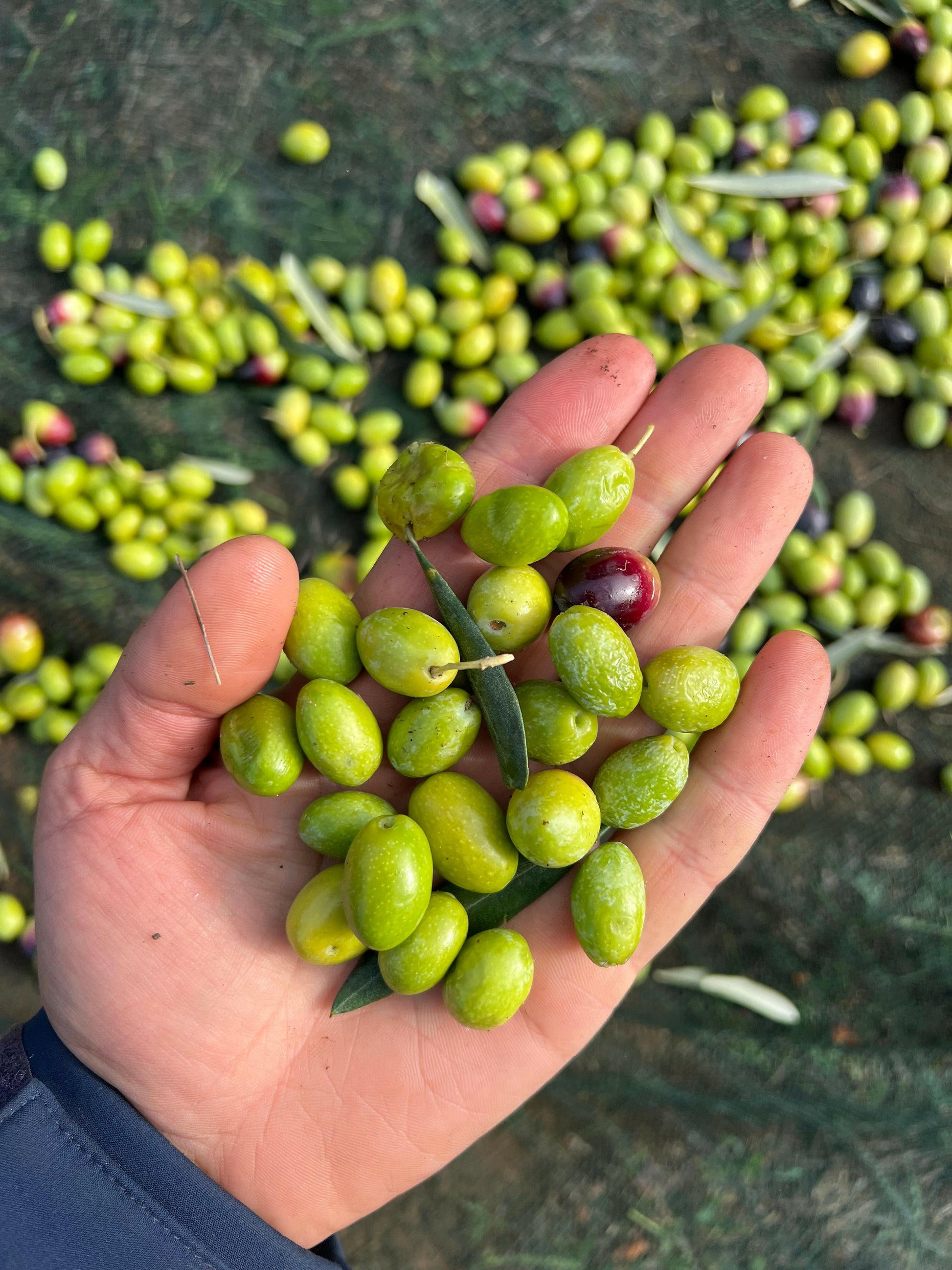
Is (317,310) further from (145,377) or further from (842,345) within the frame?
(842,345)

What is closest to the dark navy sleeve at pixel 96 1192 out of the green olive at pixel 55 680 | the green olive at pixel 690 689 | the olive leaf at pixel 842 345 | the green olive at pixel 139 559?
the green olive at pixel 55 680

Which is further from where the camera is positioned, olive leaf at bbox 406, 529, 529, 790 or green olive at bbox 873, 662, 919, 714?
green olive at bbox 873, 662, 919, 714

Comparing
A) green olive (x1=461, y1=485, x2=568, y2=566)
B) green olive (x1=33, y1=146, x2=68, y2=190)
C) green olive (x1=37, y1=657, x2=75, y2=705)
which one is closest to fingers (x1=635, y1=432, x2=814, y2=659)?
green olive (x1=461, y1=485, x2=568, y2=566)

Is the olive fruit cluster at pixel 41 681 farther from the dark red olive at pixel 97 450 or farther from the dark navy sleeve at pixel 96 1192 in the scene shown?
the dark navy sleeve at pixel 96 1192

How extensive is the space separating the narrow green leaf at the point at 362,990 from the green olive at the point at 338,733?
1.27 feet

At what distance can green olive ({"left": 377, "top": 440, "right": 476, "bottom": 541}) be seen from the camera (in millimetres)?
1935

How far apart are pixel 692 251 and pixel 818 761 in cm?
164

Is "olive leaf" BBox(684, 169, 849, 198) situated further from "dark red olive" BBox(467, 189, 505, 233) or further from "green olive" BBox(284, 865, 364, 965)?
"green olive" BBox(284, 865, 364, 965)

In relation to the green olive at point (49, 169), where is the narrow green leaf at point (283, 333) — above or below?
below

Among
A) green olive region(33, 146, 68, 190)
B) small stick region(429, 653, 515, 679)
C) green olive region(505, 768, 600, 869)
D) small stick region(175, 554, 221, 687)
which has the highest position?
green olive region(33, 146, 68, 190)

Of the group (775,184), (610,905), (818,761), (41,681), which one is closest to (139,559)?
(41,681)

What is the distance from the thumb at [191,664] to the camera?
1.71m

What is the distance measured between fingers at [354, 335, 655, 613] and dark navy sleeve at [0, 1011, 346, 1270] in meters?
1.17

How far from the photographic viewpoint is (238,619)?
171 centimetres
